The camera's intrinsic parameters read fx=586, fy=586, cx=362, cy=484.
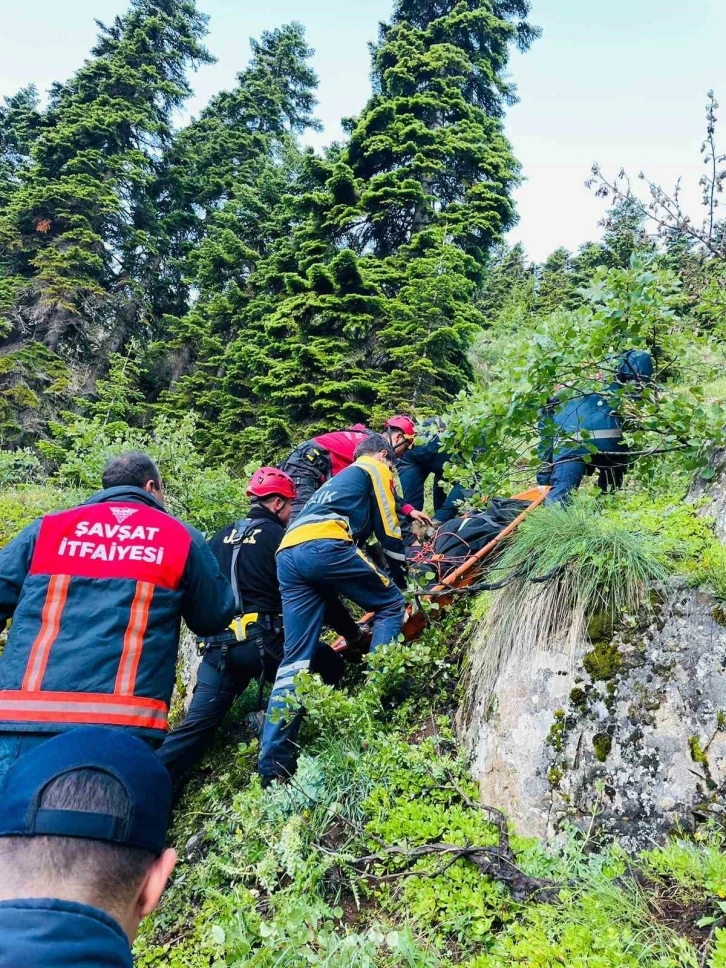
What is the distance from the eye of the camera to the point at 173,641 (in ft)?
→ 8.57

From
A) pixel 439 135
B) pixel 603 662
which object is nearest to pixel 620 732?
pixel 603 662

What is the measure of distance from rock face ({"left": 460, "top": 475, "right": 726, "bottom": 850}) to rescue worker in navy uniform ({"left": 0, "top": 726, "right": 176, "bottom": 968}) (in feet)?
7.88

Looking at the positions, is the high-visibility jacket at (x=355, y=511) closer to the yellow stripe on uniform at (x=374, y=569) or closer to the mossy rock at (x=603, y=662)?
the yellow stripe on uniform at (x=374, y=569)

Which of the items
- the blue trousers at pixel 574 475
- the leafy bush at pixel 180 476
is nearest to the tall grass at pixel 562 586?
the blue trousers at pixel 574 475

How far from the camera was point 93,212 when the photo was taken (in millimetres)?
18109

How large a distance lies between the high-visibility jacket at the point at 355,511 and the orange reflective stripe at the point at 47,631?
67.1 inches

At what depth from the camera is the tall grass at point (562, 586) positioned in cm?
334

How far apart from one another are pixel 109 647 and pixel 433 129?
13883 millimetres

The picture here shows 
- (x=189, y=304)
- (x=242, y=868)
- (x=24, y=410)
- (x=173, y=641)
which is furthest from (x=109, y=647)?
(x=189, y=304)

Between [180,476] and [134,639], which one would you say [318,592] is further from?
[180,476]

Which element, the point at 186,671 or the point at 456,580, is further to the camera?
the point at 186,671

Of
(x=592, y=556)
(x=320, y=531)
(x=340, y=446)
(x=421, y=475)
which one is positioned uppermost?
(x=340, y=446)

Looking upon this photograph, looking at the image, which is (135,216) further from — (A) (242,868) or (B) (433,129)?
(A) (242,868)

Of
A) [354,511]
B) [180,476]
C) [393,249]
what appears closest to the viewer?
[354,511]
